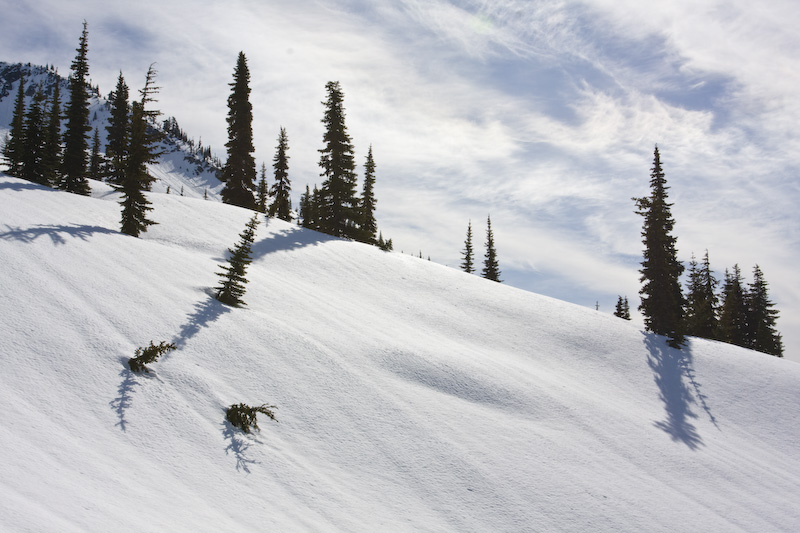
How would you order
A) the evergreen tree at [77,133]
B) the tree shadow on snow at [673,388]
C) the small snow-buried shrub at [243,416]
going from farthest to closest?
the evergreen tree at [77,133]
the tree shadow on snow at [673,388]
the small snow-buried shrub at [243,416]

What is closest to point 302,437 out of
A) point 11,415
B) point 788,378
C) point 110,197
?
point 11,415

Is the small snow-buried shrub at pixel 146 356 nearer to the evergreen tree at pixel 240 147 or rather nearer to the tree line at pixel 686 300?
the tree line at pixel 686 300

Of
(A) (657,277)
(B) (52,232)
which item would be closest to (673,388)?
(A) (657,277)

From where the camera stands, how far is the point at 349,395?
36.8 ft

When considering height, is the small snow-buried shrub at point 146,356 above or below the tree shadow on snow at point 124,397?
above

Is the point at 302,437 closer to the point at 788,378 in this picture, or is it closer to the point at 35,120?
the point at 788,378

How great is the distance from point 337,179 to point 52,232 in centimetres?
2480

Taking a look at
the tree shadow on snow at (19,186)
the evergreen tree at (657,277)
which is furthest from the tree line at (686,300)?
the tree shadow on snow at (19,186)

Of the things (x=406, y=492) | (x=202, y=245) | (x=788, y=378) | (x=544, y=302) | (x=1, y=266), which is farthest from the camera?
(x=544, y=302)

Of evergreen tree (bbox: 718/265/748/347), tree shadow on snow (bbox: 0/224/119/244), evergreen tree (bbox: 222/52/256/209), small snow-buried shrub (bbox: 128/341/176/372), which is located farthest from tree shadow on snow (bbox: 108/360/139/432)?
evergreen tree (bbox: 718/265/748/347)

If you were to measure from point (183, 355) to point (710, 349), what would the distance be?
77.3 feet

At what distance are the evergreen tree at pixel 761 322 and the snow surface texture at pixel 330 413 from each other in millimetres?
31049

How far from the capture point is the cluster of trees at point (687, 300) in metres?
24.4

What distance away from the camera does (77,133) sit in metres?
31.7
